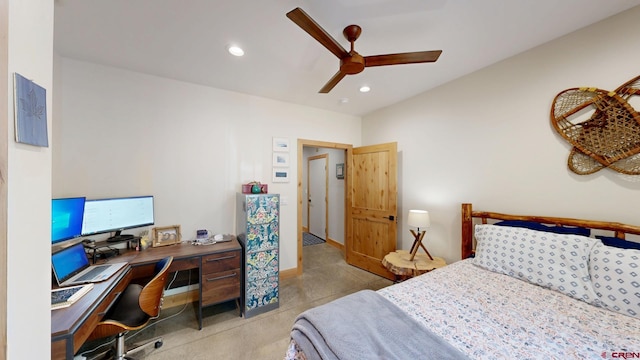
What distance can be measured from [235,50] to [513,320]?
2847 mm

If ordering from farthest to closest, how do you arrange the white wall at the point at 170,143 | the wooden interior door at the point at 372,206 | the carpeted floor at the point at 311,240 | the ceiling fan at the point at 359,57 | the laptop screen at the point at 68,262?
the carpeted floor at the point at 311,240 < the wooden interior door at the point at 372,206 < the white wall at the point at 170,143 < the ceiling fan at the point at 359,57 < the laptop screen at the point at 68,262

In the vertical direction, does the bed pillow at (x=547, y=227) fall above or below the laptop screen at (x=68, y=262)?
above

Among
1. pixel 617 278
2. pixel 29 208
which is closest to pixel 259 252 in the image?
pixel 29 208

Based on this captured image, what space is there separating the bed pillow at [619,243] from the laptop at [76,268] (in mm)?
3591

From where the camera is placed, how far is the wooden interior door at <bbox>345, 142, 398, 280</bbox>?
3.11 m

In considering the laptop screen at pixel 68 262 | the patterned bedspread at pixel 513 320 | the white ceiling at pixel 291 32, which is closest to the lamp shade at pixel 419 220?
the patterned bedspread at pixel 513 320

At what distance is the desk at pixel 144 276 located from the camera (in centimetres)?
104

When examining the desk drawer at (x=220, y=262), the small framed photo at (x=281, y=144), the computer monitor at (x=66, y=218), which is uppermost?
the small framed photo at (x=281, y=144)

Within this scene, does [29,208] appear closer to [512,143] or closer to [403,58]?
[403,58]

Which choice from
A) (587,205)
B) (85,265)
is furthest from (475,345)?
(85,265)

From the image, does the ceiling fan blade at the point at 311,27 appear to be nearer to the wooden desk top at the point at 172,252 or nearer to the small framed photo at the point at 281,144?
the small framed photo at the point at 281,144

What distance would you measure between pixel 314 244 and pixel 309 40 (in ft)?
13.3

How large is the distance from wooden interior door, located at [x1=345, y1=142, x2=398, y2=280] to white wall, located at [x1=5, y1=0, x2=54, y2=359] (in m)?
3.09

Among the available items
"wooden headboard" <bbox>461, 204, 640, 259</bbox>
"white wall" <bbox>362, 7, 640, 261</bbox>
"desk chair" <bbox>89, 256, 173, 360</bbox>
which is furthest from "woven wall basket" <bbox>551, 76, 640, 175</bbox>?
"desk chair" <bbox>89, 256, 173, 360</bbox>
